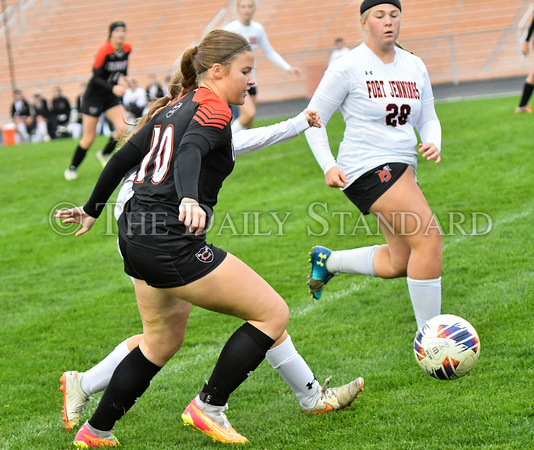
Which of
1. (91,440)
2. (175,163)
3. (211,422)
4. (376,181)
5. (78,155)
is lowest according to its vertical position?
(78,155)

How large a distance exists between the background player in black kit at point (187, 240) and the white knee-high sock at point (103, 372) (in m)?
0.40

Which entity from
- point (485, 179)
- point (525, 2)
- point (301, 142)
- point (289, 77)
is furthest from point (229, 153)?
point (525, 2)

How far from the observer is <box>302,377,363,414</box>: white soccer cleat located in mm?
4062

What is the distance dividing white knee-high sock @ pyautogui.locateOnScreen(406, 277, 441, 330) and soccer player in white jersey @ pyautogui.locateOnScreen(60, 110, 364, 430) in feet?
3.00

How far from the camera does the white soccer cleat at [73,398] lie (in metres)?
4.22

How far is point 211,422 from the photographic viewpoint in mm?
3701

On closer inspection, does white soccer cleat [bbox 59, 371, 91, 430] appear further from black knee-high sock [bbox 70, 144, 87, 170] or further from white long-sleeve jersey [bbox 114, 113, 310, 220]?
black knee-high sock [bbox 70, 144, 87, 170]

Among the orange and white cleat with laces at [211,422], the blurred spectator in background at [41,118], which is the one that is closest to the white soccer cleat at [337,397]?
the orange and white cleat with laces at [211,422]

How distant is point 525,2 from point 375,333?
23.5m

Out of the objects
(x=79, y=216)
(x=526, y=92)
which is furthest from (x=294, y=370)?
(x=526, y=92)

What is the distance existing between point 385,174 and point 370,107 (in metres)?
0.43

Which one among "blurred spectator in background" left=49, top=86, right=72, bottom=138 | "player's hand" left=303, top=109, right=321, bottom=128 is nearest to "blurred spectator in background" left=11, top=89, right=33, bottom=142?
"blurred spectator in background" left=49, top=86, right=72, bottom=138

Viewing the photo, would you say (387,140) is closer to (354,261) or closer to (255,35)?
(354,261)

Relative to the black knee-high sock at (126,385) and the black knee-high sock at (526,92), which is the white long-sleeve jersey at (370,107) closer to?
the black knee-high sock at (126,385)
